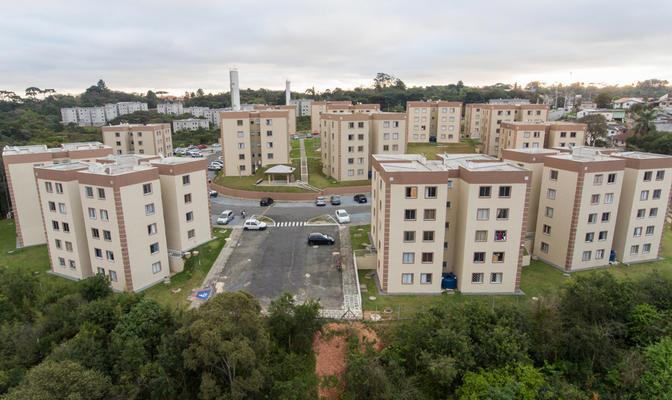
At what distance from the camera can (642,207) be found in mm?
38312

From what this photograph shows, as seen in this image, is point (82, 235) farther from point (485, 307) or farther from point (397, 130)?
point (397, 130)

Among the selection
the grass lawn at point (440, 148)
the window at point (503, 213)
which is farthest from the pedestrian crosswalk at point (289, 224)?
the grass lawn at point (440, 148)

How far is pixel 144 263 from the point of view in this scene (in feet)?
111

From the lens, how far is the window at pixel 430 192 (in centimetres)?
3119

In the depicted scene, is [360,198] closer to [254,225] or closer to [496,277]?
[254,225]

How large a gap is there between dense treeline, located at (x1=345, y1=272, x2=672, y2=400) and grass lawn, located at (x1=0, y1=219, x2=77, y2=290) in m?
29.0

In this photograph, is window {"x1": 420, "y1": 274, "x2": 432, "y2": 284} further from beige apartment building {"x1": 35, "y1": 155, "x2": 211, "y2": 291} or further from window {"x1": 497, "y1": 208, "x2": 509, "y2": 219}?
beige apartment building {"x1": 35, "y1": 155, "x2": 211, "y2": 291}

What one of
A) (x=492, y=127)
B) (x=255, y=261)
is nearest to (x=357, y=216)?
(x=255, y=261)

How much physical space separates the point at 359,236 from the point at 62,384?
30371 millimetres

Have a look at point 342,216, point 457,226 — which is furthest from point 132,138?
point 457,226

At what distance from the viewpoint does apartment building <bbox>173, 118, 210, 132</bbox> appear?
14362 cm

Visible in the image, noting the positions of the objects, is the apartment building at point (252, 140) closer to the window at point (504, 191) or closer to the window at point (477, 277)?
the window at point (477, 277)

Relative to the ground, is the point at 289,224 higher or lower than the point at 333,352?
higher

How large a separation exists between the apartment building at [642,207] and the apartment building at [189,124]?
13670cm
